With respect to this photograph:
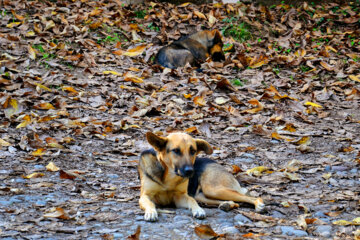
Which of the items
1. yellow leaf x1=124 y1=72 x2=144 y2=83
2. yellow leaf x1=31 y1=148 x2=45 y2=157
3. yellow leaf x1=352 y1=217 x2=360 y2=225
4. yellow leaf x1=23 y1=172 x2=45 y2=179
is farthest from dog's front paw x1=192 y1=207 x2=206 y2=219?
yellow leaf x1=124 y1=72 x2=144 y2=83

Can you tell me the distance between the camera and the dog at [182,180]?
3967 millimetres

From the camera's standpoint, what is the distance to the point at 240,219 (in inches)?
149

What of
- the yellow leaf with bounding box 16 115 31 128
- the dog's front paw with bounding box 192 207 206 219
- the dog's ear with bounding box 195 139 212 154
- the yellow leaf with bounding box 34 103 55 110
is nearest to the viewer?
the dog's front paw with bounding box 192 207 206 219

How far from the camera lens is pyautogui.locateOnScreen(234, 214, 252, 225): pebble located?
3.72 meters

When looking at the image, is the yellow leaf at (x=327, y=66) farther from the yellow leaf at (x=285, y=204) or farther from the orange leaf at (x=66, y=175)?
the orange leaf at (x=66, y=175)

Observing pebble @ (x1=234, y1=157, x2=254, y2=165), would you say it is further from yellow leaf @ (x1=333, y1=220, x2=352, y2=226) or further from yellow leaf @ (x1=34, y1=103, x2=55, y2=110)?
yellow leaf @ (x1=34, y1=103, x2=55, y2=110)

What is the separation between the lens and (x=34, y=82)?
726cm

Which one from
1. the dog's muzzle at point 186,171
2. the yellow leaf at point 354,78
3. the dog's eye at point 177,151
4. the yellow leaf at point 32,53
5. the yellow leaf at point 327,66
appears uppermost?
the dog's eye at point 177,151

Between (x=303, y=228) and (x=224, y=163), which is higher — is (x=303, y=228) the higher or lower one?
the higher one

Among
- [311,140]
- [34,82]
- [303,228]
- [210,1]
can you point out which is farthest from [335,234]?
[210,1]

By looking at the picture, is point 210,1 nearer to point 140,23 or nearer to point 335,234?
point 140,23

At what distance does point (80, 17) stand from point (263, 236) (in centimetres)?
763

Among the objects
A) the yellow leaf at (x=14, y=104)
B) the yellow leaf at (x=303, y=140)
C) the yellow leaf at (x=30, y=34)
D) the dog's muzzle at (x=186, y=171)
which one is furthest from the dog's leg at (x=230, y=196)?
the yellow leaf at (x=30, y=34)

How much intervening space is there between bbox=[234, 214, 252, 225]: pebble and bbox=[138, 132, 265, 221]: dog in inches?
8.0
